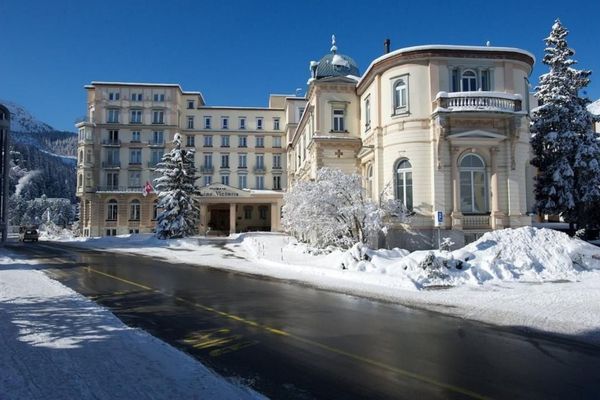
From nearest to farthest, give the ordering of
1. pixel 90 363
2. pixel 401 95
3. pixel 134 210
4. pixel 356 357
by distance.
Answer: pixel 90 363
pixel 356 357
pixel 401 95
pixel 134 210

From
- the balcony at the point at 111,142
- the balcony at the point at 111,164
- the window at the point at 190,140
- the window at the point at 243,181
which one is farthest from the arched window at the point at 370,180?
the balcony at the point at 111,142

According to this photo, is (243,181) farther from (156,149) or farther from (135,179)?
(135,179)

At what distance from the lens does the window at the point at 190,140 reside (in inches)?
2628

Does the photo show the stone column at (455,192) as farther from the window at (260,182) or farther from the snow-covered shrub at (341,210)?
the window at (260,182)

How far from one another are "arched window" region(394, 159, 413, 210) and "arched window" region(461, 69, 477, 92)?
5.08 m

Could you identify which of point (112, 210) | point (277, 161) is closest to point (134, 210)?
point (112, 210)

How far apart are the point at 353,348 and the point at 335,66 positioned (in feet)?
89.6

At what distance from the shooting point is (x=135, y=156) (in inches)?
2527

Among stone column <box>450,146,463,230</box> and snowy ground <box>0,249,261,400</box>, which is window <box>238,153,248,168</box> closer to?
stone column <box>450,146,463,230</box>

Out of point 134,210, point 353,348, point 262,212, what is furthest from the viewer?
point 134,210

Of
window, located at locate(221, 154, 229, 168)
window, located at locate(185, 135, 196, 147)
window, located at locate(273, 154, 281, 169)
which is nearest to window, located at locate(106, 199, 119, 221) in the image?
window, located at locate(185, 135, 196, 147)

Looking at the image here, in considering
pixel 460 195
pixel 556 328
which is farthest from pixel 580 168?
pixel 556 328

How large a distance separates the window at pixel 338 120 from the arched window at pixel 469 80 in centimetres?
856

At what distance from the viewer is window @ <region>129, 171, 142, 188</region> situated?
209 ft
